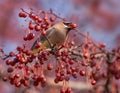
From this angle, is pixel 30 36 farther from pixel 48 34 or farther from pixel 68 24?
pixel 68 24

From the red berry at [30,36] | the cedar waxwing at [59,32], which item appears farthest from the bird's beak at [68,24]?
the red berry at [30,36]

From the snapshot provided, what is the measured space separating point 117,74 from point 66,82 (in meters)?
0.42

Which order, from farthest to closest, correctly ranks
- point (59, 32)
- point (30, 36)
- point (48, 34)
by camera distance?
point (59, 32) < point (48, 34) < point (30, 36)


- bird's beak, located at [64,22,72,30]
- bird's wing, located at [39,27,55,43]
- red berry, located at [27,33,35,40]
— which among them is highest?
bird's beak, located at [64,22,72,30]

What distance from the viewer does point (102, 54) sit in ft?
9.98

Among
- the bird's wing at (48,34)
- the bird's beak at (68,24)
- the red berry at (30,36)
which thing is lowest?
the red berry at (30,36)

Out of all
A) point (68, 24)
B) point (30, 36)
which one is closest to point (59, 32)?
point (68, 24)

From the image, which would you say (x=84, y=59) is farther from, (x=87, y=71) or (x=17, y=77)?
(x=17, y=77)

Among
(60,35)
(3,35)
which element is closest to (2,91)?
(3,35)

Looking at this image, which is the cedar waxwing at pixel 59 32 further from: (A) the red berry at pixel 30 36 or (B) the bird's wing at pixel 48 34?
(A) the red berry at pixel 30 36

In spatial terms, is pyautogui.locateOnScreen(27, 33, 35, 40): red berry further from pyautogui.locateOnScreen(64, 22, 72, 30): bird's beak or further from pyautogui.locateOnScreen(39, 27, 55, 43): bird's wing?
pyautogui.locateOnScreen(64, 22, 72, 30): bird's beak

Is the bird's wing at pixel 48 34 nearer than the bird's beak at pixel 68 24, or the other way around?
the bird's wing at pixel 48 34

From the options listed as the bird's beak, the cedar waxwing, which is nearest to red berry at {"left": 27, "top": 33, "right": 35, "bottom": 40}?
the cedar waxwing

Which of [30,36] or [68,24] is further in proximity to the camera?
[68,24]
